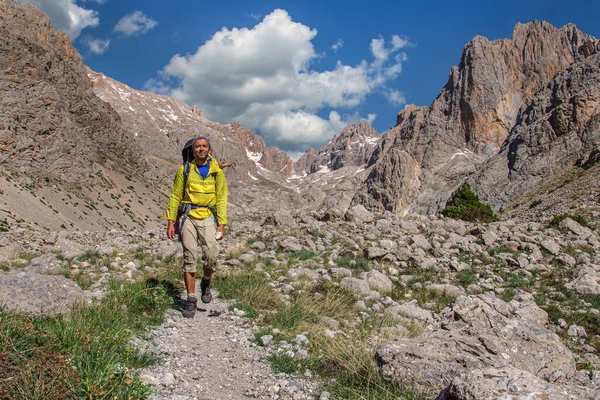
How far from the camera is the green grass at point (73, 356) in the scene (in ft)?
9.57

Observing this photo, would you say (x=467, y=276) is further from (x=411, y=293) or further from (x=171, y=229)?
(x=171, y=229)

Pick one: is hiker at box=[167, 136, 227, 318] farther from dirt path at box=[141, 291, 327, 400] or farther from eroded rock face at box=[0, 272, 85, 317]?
eroded rock face at box=[0, 272, 85, 317]

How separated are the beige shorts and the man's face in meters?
1.09

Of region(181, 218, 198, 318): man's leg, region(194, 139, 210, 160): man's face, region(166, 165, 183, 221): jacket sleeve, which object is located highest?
region(194, 139, 210, 160): man's face

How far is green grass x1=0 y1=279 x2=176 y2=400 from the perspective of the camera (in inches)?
115

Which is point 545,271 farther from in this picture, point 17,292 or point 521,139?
point 521,139

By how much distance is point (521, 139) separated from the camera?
82.2 m

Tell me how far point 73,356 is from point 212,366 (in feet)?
5.02

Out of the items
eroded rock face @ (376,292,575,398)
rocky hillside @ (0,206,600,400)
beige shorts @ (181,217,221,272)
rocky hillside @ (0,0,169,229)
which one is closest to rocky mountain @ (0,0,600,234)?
rocky hillside @ (0,0,169,229)

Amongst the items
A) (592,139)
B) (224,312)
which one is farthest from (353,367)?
(592,139)

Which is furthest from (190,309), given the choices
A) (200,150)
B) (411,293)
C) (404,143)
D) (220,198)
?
(404,143)

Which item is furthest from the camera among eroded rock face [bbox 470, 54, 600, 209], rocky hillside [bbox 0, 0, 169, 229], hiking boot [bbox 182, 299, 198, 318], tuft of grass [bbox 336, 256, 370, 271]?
eroded rock face [bbox 470, 54, 600, 209]

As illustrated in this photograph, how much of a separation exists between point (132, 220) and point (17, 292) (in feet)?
209

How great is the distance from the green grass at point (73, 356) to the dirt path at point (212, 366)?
28 cm
